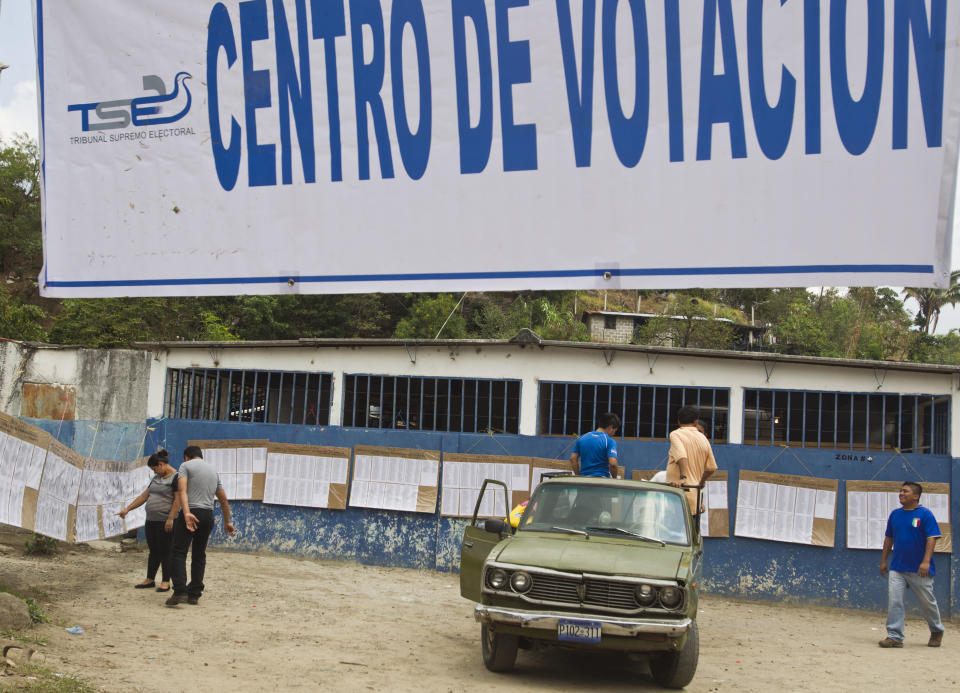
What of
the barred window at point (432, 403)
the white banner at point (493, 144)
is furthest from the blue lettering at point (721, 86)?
the barred window at point (432, 403)

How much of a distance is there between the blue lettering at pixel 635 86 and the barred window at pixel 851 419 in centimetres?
994

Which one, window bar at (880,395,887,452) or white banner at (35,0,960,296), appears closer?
white banner at (35,0,960,296)

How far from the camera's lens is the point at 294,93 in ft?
11.5

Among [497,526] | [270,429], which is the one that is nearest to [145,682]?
[497,526]

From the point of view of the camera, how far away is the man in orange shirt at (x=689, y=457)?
8.41 meters

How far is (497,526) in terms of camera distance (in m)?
7.29

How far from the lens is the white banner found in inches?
111

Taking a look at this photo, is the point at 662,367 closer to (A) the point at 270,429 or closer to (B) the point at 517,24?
(A) the point at 270,429

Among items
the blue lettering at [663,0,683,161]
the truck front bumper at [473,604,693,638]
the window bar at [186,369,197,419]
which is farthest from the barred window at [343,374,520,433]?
the blue lettering at [663,0,683,161]

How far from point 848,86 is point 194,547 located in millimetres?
8265

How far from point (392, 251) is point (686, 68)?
1298mm

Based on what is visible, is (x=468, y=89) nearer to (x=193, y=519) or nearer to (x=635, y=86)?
(x=635, y=86)

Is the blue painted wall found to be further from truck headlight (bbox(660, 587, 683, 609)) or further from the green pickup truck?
truck headlight (bbox(660, 587, 683, 609))

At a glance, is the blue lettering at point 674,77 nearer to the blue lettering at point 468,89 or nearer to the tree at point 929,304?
the blue lettering at point 468,89
